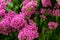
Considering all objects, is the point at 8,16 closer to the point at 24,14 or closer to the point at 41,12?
the point at 24,14

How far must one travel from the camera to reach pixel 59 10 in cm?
182

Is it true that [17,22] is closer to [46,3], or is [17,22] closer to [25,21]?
[25,21]

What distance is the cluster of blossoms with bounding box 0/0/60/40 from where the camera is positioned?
1.56 metres

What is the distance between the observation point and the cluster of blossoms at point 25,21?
5.10 ft

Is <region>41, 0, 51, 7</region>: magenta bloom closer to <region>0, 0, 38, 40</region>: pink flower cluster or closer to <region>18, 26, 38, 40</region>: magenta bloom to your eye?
<region>0, 0, 38, 40</region>: pink flower cluster

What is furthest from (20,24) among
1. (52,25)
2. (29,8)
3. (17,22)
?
(52,25)

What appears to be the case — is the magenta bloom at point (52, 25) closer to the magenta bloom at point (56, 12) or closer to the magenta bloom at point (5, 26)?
the magenta bloom at point (56, 12)

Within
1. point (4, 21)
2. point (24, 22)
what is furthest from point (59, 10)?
point (4, 21)

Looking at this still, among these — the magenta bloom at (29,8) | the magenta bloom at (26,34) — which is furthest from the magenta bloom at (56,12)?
the magenta bloom at (26,34)

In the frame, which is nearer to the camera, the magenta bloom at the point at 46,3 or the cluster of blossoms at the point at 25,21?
the cluster of blossoms at the point at 25,21

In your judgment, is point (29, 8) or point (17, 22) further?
point (29, 8)

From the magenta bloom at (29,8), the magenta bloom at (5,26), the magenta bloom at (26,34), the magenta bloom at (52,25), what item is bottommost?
the magenta bloom at (52,25)

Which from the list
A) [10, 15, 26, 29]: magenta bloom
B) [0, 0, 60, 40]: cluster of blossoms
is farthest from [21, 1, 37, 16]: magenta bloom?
[10, 15, 26, 29]: magenta bloom

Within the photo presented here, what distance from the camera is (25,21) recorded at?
163 cm
